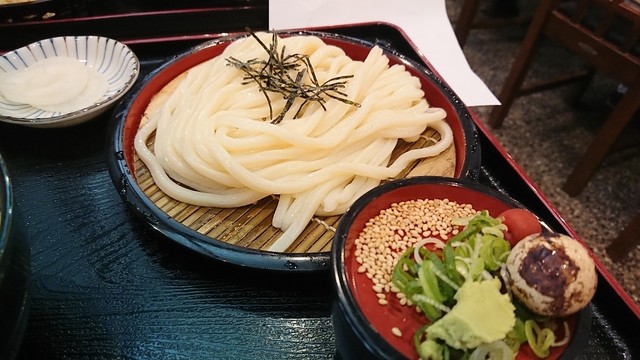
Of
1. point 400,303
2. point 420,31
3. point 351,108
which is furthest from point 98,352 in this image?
point 420,31

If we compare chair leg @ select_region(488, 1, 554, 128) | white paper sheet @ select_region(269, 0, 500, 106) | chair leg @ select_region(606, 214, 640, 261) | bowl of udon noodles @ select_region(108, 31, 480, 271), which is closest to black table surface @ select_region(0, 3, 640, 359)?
bowl of udon noodles @ select_region(108, 31, 480, 271)

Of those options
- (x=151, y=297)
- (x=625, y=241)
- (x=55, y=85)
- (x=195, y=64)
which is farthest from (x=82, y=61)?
(x=625, y=241)

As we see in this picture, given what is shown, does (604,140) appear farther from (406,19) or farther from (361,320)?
(361,320)

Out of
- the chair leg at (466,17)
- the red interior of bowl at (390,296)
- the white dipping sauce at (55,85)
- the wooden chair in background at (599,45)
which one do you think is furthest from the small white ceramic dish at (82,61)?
the chair leg at (466,17)

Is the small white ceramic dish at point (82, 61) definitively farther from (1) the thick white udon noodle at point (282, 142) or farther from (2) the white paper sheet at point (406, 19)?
(2) the white paper sheet at point (406, 19)

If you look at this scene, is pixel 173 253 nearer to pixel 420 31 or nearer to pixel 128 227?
pixel 128 227
